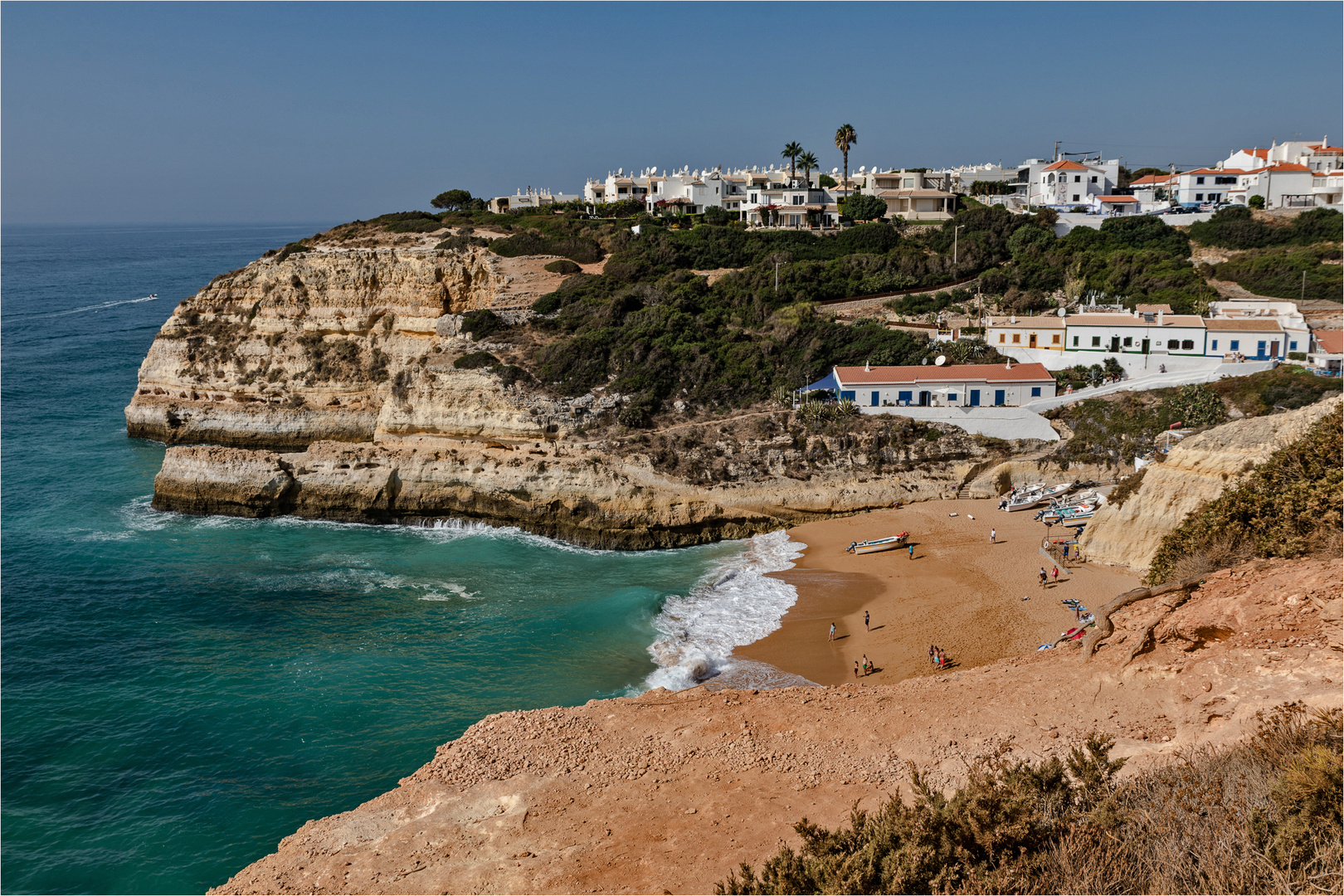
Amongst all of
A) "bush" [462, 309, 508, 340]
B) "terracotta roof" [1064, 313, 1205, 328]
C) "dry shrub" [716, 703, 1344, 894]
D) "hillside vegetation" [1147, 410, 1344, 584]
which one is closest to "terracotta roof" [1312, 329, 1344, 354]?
"terracotta roof" [1064, 313, 1205, 328]

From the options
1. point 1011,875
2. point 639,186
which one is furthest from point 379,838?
point 639,186

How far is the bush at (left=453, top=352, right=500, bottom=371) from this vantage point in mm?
36469

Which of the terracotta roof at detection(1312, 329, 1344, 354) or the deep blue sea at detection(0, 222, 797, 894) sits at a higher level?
the terracotta roof at detection(1312, 329, 1344, 354)

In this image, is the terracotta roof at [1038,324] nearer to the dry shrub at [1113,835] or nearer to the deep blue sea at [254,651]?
the deep blue sea at [254,651]

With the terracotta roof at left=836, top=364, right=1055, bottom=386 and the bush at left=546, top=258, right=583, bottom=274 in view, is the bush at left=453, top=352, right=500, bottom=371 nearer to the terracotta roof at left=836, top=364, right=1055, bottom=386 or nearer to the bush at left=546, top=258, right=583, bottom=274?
the bush at left=546, top=258, right=583, bottom=274

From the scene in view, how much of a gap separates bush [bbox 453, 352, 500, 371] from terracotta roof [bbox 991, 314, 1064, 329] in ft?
77.0

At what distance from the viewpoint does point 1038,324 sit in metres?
37.7

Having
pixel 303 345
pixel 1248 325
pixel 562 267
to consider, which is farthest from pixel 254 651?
pixel 1248 325

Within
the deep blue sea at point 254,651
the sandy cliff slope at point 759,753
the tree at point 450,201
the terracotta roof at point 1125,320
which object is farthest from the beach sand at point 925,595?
the tree at point 450,201

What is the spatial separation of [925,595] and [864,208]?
40617 mm

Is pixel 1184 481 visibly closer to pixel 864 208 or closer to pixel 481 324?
pixel 481 324

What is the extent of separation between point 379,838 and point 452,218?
47933 mm

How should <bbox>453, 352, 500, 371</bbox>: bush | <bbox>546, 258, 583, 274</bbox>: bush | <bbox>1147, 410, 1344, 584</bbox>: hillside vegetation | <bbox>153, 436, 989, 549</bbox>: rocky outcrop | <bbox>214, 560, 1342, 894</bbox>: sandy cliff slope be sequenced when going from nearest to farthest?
1. <bbox>214, 560, 1342, 894</bbox>: sandy cliff slope
2. <bbox>1147, 410, 1344, 584</bbox>: hillside vegetation
3. <bbox>153, 436, 989, 549</bbox>: rocky outcrop
4. <bbox>453, 352, 500, 371</bbox>: bush
5. <bbox>546, 258, 583, 274</bbox>: bush

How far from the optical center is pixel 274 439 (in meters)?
40.2
